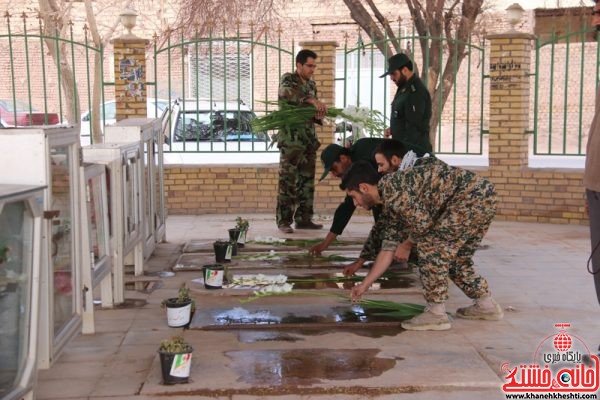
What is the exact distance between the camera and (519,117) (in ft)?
Answer: 32.9

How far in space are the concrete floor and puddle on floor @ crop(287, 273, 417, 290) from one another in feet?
1.03

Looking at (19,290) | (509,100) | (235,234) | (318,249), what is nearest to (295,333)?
(318,249)

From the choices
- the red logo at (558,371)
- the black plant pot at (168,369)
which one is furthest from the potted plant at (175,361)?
the red logo at (558,371)

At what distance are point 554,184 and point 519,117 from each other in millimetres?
925

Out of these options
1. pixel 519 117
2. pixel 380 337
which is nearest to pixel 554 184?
pixel 519 117

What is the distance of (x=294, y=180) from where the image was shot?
8.77 meters

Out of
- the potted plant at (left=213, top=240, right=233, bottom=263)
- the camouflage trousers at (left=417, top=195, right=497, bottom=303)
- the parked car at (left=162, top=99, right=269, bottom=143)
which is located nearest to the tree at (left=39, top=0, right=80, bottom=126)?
the parked car at (left=162, top=99, right=269, bottom=143)

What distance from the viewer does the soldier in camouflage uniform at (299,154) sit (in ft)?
27.8

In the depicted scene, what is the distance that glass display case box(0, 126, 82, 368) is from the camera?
12.3 feet

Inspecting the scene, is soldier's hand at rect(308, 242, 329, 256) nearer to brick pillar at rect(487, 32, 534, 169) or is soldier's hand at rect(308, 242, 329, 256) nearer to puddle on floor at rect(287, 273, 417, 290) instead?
puddle on floor at rect(287, 273, 417, 290)

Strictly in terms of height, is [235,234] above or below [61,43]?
below

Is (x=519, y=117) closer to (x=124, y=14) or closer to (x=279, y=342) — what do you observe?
(x=124, y=14)

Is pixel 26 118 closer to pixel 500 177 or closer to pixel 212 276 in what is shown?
pixel 500 177

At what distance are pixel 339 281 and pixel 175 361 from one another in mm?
2466
